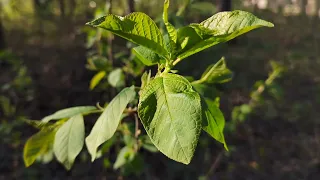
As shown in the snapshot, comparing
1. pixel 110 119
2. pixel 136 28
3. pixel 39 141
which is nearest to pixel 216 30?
pixel 136 28

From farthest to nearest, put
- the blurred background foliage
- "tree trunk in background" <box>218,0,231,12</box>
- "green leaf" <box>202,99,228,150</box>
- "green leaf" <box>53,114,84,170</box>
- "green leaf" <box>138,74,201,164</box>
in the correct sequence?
"tree trunk in background" <box>218,0,231,12</box>
the blurred background foliage
"green leaf" <box>53,114,84,170</box>
"green leaf" <box>202,99,228,150</box>
"green leaf" <box>138,74,201,164</box>

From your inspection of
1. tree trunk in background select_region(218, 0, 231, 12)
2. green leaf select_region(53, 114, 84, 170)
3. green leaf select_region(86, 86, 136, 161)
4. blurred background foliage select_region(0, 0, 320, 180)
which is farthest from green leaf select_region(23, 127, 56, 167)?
tree trunk in background select_region(218, 0, 231, 12)

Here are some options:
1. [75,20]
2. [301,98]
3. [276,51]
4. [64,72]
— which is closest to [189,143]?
[64,72]

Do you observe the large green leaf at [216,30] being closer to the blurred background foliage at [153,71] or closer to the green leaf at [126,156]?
the blurred background foliage at [153,71]

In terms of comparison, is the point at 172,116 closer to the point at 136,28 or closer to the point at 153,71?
the point at 136,28

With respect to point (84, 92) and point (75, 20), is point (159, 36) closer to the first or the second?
point (84, 92)

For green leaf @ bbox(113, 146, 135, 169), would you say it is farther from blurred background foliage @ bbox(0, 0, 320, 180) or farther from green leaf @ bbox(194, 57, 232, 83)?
green leaf @ bbox(194, 57, 232, 83)
